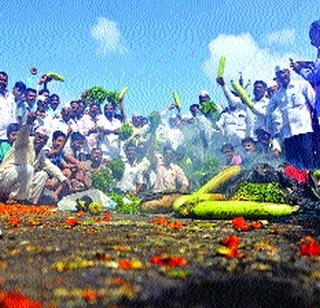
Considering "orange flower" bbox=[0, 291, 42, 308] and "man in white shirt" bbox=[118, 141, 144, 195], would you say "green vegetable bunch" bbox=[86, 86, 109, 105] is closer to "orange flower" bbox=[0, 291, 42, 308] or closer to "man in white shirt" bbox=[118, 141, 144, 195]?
"man in white shirt" bbox=[118, 141, 144, 195]

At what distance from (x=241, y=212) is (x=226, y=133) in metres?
11.0

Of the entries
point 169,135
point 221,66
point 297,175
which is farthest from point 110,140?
point 297,175

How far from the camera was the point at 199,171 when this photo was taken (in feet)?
67.4

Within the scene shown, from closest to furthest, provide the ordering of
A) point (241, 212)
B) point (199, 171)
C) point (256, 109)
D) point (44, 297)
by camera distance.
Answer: point (44, 297) → point (241, 212) → point (256, 109) → point (199, 171)

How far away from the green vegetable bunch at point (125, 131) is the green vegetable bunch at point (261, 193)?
377 inches

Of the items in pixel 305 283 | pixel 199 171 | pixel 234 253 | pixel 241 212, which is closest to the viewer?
pixel 305 283

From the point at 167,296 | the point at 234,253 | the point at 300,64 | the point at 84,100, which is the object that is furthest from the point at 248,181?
the point at 84,100

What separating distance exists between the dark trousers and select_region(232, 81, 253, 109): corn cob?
18.8 feet

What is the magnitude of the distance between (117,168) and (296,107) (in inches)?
252

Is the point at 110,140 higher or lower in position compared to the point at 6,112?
lower

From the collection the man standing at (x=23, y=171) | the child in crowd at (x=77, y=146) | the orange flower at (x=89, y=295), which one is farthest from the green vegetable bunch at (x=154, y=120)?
the orange flower at (x=89, y=295)

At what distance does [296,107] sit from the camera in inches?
631

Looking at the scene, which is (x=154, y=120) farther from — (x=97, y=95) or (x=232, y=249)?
(x=232, y=249)

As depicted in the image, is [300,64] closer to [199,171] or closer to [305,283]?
[199,171]
